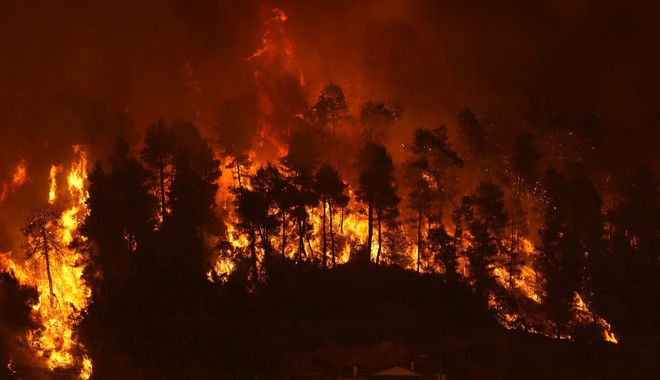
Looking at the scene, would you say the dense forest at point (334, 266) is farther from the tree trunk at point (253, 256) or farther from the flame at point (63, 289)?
the flame at point (63, 289)

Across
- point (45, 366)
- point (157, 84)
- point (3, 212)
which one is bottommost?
point (45, 366)

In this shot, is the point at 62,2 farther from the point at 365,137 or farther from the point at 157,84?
the point at 365,137

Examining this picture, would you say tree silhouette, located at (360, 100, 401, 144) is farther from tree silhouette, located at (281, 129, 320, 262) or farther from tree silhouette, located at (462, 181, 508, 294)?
tree silhouette, located at (462, 181, 508, 294)

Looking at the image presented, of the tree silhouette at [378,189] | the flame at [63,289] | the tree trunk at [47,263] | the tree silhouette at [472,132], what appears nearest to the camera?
the flame at [63,289]

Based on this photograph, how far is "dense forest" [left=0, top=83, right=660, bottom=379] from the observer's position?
5072cm

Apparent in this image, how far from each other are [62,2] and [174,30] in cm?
1141

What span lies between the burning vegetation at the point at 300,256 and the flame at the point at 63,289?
0.15 metres

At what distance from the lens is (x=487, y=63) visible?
89.0 m

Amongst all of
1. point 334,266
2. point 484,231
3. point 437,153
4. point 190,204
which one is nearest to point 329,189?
point 334,266

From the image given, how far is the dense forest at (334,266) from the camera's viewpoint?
5072cm

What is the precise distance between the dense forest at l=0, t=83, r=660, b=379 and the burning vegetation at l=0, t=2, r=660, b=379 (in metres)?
0.15

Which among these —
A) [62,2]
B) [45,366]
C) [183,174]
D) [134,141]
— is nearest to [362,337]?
[183,174]

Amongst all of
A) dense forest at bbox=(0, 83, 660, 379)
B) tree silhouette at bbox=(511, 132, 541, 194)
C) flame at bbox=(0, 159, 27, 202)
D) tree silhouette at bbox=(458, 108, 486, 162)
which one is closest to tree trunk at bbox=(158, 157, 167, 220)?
dense forest at bbox=(0, 83, 660, 379)

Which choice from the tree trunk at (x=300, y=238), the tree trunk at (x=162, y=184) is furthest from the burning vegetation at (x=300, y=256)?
the tree trunk at (x=162, y=184)
